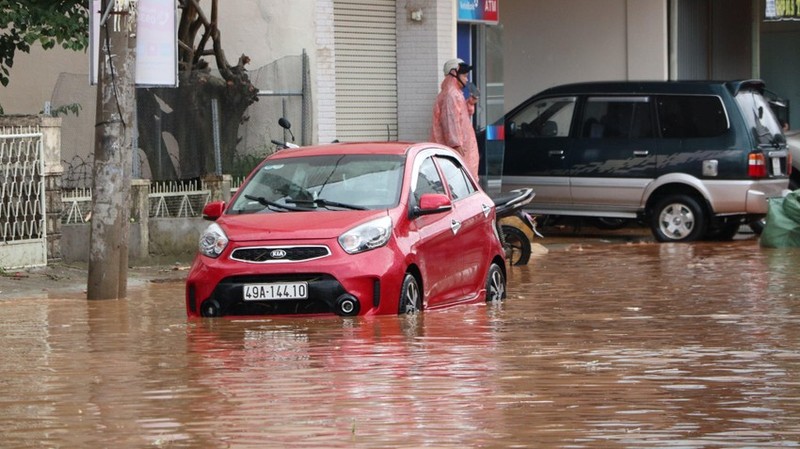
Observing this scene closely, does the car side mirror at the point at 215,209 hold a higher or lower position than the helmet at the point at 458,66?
lower

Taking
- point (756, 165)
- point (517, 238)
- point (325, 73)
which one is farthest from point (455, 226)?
point (756, 165)

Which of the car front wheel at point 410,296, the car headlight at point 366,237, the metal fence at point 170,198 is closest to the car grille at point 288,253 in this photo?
the car headlight at point 366,237

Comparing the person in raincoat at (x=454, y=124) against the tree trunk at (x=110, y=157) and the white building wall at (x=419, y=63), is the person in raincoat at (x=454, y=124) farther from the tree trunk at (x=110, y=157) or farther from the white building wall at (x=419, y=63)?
the tree trunk at (x=110, y=157)

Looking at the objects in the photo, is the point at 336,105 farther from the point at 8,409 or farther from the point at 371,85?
the point at 8,409

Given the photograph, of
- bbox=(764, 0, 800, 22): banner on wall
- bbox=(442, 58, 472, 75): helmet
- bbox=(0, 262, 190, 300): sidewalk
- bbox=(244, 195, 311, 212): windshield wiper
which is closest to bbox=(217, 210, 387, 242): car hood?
bbox=(244, 195, 311, 212): windshield wiper

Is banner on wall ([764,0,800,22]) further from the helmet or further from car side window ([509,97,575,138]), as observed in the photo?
the helmet

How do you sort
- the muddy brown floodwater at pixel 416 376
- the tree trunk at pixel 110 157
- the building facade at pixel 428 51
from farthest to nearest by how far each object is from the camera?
1. the building facade at pixel 428 51
2. the tree trunk at pixel 110 157
3. the muddy brown floodwater at pixel 416 376

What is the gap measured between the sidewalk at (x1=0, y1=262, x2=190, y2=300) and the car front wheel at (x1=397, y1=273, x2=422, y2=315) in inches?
154

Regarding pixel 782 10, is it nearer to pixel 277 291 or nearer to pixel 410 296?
pixel 410 296

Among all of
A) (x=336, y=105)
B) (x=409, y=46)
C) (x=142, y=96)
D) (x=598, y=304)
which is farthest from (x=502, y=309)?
(x=409, y=46)

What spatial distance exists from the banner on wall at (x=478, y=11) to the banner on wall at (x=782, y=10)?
694 centimetres

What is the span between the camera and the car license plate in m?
11.0

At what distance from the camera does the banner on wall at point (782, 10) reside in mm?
29094

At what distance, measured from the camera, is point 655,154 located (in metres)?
21.0
